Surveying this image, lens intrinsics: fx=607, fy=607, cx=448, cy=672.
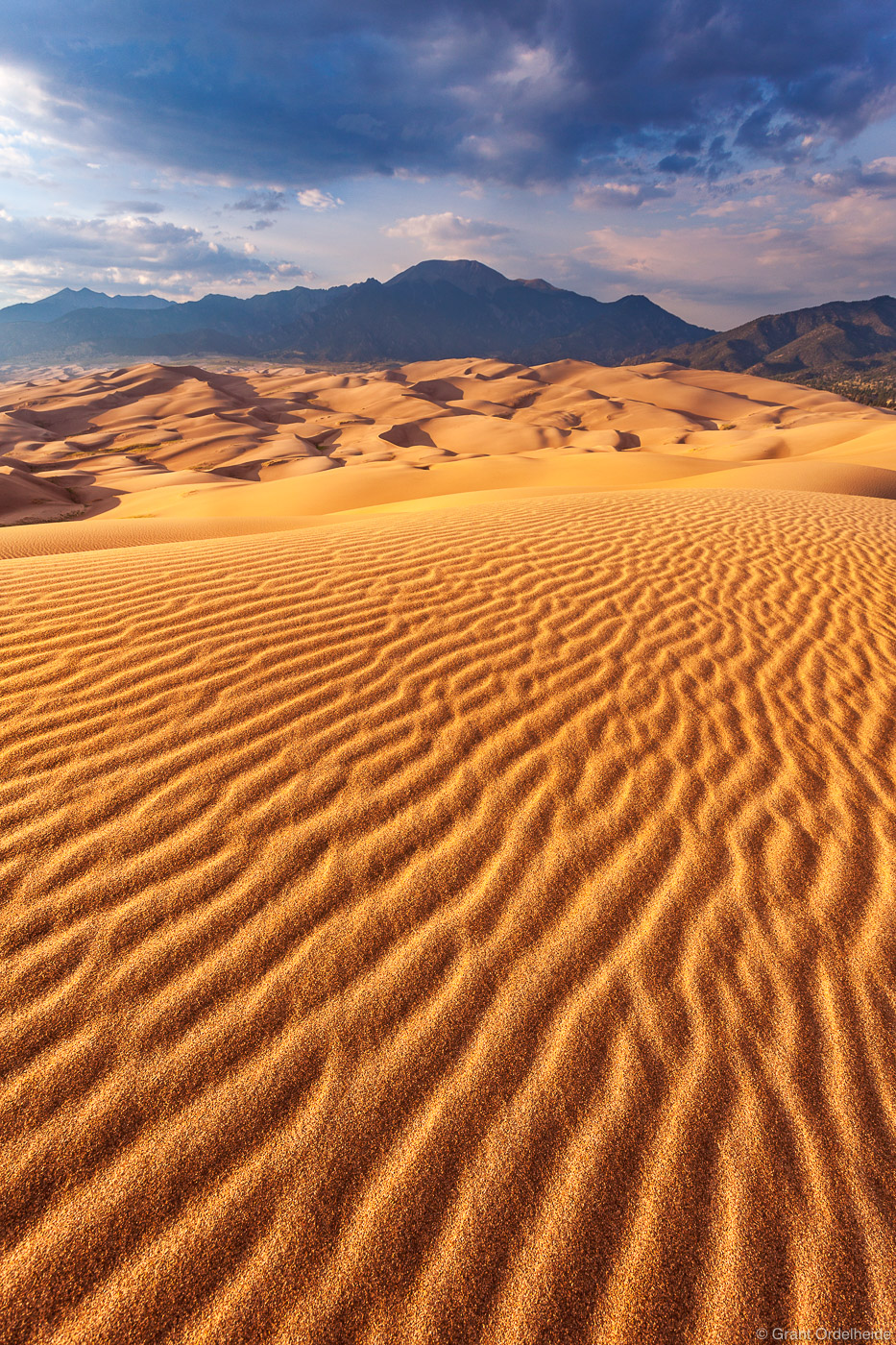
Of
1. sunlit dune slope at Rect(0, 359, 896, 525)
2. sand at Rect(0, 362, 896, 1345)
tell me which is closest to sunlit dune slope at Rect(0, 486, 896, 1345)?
sand at Rect(0, 362, 896, 1345)

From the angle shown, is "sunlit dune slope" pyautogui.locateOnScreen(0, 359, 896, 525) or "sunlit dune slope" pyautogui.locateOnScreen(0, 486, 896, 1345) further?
"sunlit dune slope" pyautogui.locateOnScreen(0, 359, 896, 525)

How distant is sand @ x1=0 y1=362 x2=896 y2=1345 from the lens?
1.46m

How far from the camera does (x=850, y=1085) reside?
1940 mm

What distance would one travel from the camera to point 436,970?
212 cm

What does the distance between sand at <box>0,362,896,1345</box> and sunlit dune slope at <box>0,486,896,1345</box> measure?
0.04 ft

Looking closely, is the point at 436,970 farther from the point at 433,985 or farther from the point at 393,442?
the point at 393,442

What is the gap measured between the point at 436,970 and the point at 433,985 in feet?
0.18

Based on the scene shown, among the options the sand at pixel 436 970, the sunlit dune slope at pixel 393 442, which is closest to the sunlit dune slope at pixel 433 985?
the sand at pixel 436 970

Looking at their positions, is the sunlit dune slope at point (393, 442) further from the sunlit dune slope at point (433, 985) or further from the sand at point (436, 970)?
the sunlit dune slope at point (433, 985)

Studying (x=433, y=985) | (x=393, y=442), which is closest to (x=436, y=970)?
(x=433, y=985)

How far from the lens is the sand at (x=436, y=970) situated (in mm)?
1462

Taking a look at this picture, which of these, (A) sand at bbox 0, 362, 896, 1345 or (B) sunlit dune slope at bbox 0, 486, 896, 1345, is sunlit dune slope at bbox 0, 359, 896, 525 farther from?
(B) sunlit dune slope at bbox 0, 486, 896, 1345

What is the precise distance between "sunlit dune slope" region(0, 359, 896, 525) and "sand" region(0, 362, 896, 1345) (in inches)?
348

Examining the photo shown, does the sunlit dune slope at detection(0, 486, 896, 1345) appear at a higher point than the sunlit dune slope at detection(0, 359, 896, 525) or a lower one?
lower
